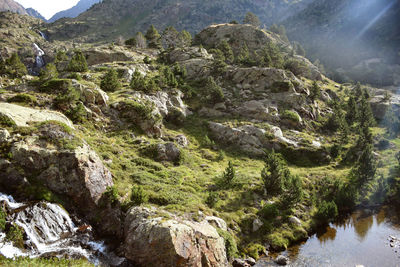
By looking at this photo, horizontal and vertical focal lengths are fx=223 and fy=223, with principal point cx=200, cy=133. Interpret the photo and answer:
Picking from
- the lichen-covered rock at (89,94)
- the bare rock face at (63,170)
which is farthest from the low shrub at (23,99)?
the bare rock face at (63,170)

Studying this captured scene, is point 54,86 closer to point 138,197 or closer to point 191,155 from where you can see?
point 138,197

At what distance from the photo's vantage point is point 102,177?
935 inches

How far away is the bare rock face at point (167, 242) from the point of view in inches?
704

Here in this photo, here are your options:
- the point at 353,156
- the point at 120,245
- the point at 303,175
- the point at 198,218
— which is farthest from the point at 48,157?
the point at 353,156

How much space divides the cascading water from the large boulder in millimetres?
8845

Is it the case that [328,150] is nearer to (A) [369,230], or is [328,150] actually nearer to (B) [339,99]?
(A) [369,230]

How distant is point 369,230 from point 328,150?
23365mm

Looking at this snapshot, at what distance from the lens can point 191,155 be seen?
41.6m

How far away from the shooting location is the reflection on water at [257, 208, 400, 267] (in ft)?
80.4

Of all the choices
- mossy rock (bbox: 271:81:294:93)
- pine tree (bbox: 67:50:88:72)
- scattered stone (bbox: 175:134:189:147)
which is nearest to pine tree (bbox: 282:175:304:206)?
scattered stone (bbox: 175:134:189:147)

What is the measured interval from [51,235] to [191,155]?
26094mm

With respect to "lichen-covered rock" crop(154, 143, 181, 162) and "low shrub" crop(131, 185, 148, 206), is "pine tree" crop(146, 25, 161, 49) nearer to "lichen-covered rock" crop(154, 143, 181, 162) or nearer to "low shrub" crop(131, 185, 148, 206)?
"lichen-covered rock" crop(154, 143, 181, 162)

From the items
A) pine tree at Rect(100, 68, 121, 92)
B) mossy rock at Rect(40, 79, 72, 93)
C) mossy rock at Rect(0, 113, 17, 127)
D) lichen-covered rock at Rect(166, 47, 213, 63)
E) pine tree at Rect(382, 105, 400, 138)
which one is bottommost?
pine tree at Rect(382, 105, 400, 138)

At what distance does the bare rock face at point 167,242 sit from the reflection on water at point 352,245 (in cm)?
728
